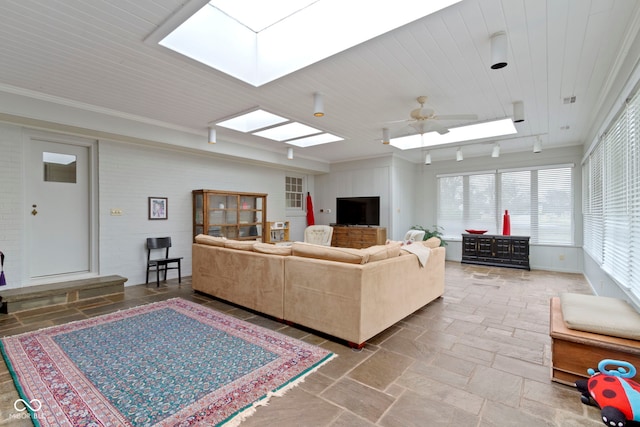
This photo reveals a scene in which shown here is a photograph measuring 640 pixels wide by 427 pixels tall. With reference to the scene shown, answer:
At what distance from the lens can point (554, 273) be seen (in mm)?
6148

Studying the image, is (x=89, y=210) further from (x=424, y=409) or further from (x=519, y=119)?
(x=519, y=119)

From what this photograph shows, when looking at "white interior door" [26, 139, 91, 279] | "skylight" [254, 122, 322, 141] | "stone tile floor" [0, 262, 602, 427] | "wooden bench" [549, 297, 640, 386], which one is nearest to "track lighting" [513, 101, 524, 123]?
"stone tile floor" [0, 262, 602, 427]

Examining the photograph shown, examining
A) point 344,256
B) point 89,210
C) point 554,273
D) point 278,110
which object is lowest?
point 554,273

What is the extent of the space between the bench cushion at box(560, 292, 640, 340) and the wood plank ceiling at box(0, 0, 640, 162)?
A: 6.83 feet

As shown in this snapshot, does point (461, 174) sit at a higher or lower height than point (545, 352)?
higher

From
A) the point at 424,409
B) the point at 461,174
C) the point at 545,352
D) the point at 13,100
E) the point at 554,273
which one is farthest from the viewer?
the point at 461,174

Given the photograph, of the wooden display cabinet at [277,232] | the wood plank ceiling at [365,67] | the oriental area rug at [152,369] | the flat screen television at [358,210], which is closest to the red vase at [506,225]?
the wood plank ceiling at [365,67]

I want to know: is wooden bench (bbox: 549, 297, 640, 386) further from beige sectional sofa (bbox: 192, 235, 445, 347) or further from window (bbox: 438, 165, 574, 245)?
window (bbox: 438, 165, 574, 245)

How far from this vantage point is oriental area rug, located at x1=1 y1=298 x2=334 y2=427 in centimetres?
181

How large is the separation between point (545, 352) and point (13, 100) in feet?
20.1

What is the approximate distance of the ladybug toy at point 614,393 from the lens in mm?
1602

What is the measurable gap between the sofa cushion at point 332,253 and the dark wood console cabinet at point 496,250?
5.27m

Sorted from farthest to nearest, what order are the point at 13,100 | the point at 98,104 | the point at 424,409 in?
the point at 98,104 → the point at 13,100 → the point at 424,409

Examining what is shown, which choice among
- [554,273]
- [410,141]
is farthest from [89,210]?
[554,273]
